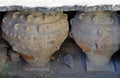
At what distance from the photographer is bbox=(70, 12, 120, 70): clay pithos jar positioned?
1.29 m

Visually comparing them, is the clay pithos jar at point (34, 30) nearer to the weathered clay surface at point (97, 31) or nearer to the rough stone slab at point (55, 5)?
the weathered clay surface at point (97, 31)

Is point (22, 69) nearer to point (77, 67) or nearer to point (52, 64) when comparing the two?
point (52, 64)

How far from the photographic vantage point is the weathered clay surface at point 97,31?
1289 millimetres

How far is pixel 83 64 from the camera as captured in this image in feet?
4.98

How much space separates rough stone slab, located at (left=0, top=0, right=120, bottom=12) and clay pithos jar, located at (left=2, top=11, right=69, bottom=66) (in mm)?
188

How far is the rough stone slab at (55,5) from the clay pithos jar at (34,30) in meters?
0.19

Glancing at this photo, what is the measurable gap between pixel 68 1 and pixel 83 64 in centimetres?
54

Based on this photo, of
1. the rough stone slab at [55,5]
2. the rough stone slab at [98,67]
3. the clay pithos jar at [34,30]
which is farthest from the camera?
the rough stone slab at [98,67]

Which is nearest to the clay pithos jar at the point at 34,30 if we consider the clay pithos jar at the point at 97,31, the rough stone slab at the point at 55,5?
the clay pithos jar at the point at 97,31

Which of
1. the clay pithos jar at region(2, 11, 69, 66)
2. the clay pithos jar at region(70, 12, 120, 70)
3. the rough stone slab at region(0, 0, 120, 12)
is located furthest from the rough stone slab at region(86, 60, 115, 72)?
the rough stone slab at region(0, 0, 120, 12)

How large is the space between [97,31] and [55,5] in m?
0.33

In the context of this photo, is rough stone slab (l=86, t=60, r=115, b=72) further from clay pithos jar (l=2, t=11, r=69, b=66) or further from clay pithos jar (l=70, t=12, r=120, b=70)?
clay pithos jar (l=2, t=11, r=69, b=66)

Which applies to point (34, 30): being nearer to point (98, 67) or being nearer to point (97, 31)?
point (97, 31)

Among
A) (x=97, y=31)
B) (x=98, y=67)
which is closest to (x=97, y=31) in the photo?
(x=97, y=31)
